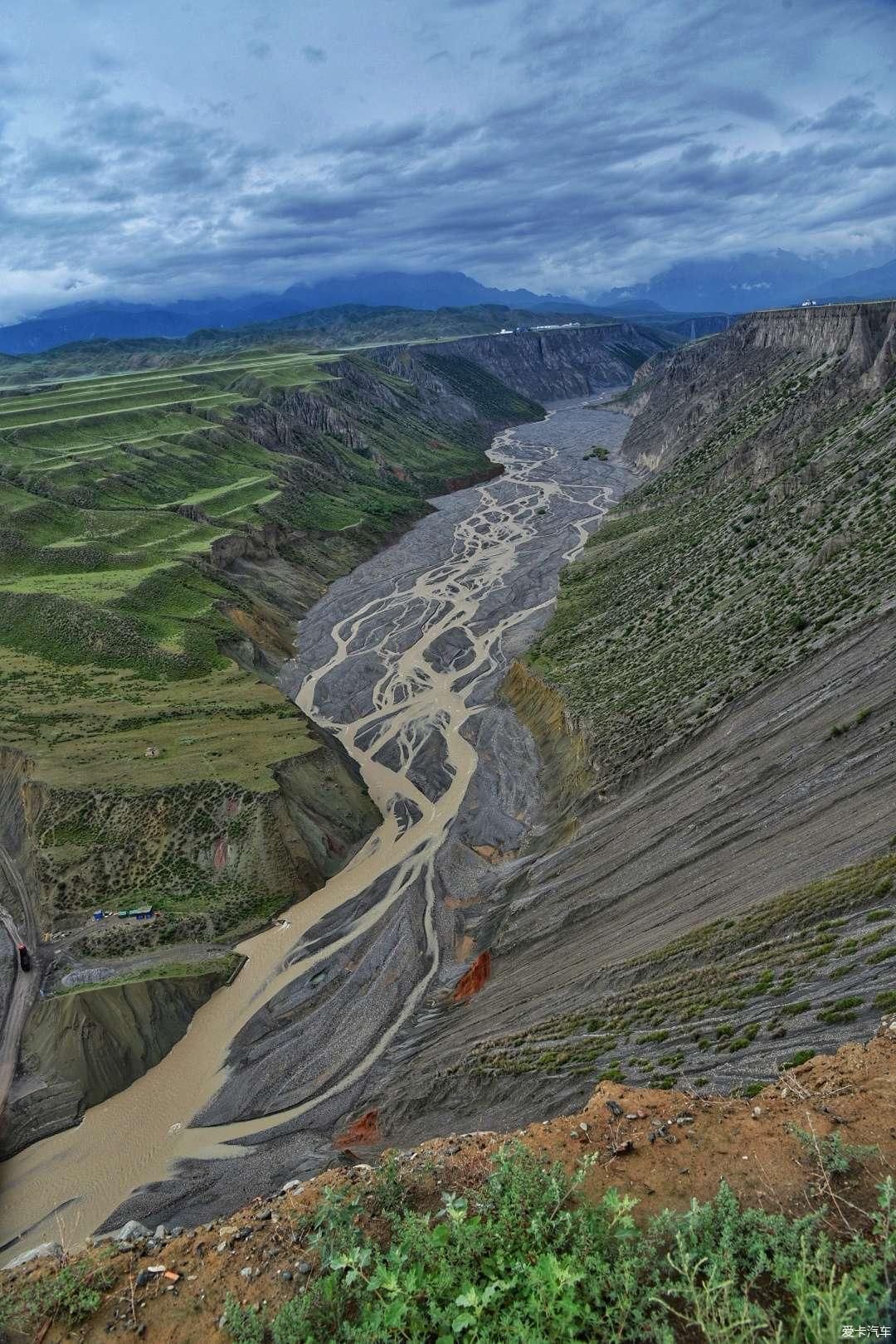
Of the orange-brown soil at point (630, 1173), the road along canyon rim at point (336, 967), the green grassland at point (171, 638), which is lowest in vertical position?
the road along canyon rim at point (336, 967)

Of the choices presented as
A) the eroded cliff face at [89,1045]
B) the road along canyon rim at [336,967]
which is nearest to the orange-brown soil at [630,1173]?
the road along canyon rim at [336,967]

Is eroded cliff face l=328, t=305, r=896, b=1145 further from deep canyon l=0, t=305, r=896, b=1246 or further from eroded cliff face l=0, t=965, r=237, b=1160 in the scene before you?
eroded cliff face l=0, t=965, r=237, b=1160

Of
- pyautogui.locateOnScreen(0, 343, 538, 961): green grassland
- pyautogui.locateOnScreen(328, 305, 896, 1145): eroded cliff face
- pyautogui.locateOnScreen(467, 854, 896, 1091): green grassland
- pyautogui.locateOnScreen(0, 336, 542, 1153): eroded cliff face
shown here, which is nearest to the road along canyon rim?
pyautogui.locateOnScreen(0, 336, 542, 1153): eroded cliff face

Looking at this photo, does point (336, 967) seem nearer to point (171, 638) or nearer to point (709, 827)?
point (709, 827)

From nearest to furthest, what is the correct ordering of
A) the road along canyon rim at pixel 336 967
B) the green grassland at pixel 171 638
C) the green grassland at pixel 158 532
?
the road along canyon rim at pixel 336 967 → the green grassland at pixel 171 638 → the green grassland at pixel 158 532

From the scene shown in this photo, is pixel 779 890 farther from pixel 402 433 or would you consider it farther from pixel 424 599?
pixel 402 433

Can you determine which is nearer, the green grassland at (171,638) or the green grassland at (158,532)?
the green grassland at (171,638)

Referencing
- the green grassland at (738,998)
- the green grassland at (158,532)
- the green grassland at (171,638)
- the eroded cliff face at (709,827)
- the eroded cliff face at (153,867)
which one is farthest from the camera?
the green grassland at (158,532)

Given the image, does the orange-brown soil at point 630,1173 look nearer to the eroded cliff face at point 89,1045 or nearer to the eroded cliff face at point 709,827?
the eroded cliff face at point 709,827
